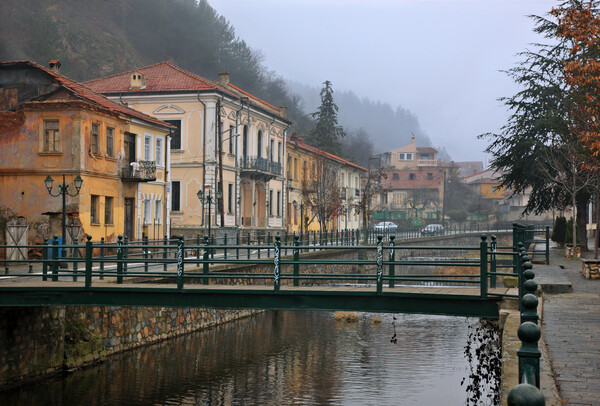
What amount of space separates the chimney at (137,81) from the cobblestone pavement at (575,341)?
3282 cm

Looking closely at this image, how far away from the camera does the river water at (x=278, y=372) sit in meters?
16.9

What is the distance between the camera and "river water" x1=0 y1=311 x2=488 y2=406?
666 inches

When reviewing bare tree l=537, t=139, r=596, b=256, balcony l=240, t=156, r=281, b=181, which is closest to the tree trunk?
bare tree l=537, t=139, r=596, b=256

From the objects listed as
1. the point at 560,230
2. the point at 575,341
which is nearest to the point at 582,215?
the point at 560,230

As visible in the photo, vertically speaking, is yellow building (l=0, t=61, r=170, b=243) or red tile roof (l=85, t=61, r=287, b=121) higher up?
red tile roof (l=85, t=61, r=287, b=121)

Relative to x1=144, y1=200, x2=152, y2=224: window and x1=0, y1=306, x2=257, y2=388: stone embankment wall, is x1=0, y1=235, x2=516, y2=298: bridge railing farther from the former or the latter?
x1=144, y1=200, x2=152, y2=224: window

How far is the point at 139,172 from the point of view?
3578 cm

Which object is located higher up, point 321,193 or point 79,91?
point 79,91

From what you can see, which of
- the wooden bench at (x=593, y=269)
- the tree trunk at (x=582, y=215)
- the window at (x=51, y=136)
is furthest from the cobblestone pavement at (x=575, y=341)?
the tree trunk at (x=582, y=215)

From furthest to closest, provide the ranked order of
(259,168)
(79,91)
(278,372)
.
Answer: (259,168) → (79,91) → (278,372)

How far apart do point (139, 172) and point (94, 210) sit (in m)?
3.53

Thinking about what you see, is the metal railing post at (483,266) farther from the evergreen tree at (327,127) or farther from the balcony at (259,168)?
the evergreen tree at (327,127)

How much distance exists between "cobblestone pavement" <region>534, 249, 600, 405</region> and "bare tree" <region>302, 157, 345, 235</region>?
Result: 40.3 meters

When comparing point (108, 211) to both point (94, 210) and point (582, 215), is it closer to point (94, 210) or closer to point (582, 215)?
point (94, 210)
